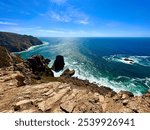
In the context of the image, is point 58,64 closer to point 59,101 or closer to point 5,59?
point 5,59

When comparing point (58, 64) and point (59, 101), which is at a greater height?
point (59, 101)

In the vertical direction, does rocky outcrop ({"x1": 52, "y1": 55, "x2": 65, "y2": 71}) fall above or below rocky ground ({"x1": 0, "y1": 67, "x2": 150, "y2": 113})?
below

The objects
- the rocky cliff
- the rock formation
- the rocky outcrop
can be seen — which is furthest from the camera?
the rocky outcrop

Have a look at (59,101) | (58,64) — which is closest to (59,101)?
(59,101)

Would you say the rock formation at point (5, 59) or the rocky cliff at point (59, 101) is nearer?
the rocky cliff at point (59, 101)

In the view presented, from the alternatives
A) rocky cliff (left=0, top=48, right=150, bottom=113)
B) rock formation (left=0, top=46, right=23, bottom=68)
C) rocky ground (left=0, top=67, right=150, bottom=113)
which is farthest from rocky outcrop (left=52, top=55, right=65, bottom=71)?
rocky ground (left=0, top=67, right=150, bottom=113)

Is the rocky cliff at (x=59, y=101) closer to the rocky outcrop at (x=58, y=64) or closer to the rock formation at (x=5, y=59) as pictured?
the rock formation at (x=5, y=59)

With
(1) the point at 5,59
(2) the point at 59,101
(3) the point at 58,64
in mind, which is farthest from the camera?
(3) the point at 58,64

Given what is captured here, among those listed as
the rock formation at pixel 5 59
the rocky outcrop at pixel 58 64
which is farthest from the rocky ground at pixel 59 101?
the rocky outcrop at pixel 58 64

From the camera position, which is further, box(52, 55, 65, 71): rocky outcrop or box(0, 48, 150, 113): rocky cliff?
box(52, 55, 65, 71): rocky outcrop

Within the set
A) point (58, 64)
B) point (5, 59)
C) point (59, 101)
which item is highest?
point (59, 101)

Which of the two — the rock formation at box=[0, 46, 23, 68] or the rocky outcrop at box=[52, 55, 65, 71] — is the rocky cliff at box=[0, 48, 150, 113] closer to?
the rock formation at box=[0, 46, 23, 68]
